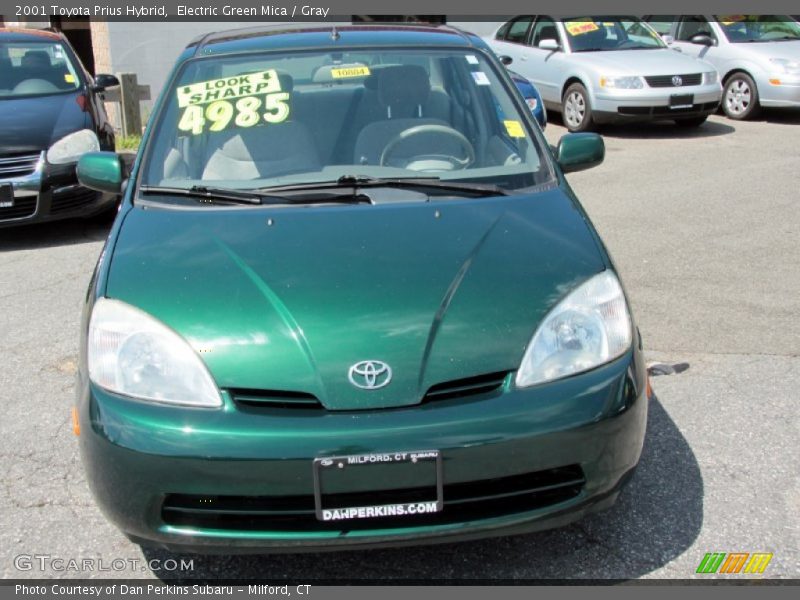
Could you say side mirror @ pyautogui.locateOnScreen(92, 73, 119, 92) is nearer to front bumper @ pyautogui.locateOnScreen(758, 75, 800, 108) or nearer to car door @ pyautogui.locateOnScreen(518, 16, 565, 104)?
Answer: car door @ pyautogui.locateOnScreen(518, 16, 565, 104)

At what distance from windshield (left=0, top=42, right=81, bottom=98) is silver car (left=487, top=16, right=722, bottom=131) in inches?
250

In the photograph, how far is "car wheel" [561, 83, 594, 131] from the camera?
39.0ft

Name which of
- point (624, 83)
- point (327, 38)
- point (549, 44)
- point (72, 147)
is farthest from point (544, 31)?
point (327, 38)

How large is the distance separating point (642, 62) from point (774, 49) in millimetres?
2063

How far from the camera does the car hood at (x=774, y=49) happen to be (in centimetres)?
1217

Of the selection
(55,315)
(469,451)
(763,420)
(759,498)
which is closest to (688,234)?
(763,420)

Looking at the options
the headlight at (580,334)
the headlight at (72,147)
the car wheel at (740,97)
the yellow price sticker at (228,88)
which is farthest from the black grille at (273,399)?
the car wheel at (740,97)

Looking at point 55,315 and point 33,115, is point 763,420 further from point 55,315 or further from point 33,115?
point 33,115

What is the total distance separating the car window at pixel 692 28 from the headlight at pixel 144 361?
12.0m

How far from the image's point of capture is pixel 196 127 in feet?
12.9

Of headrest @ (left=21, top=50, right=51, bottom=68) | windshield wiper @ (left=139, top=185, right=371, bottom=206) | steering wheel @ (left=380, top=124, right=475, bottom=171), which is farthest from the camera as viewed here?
headrest @ (left=21, top=50, right=51, bottom=68)

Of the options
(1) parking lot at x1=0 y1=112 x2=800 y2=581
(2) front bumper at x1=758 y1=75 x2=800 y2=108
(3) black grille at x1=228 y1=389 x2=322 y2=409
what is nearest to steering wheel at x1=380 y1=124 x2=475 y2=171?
(1) parking lot at x1=0 y1=112 x2=800 y2=581

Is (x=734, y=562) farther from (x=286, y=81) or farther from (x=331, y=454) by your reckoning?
(x=286, y=81)
